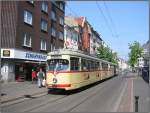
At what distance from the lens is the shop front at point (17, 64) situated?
34.9 meters

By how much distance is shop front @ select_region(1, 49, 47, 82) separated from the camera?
34875 millimetres

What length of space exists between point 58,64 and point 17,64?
15008 millimetres

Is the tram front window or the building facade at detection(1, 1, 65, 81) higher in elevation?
the building facade at detection(1, 1, 65, 81)

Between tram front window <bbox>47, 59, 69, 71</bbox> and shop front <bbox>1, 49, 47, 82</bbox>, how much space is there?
12.1 meters

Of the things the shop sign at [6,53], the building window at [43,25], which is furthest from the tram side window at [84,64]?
the building window at [43,25]

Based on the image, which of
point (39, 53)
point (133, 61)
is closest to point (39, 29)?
point (39, 53)

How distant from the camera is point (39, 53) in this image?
4288 cm

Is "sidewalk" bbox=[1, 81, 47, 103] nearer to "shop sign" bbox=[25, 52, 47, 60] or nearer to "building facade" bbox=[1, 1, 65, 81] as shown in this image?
"building facade" bbox=[1, 1, 65, 81]

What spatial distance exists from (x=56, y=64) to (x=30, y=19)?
1796cm

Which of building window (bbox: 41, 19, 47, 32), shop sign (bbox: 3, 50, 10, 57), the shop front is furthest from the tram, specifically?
building window (bbox: 41, 19, 47, 32)

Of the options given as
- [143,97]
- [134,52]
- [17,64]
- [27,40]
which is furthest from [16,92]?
[134,52]

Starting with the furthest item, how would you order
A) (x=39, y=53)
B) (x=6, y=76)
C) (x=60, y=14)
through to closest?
(x=60, y=14) → (x=39, y=53) → (x=6, y=76)

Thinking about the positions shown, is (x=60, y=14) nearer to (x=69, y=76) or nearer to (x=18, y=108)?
(x=69, y=76)

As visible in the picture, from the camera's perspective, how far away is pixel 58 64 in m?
23.1
